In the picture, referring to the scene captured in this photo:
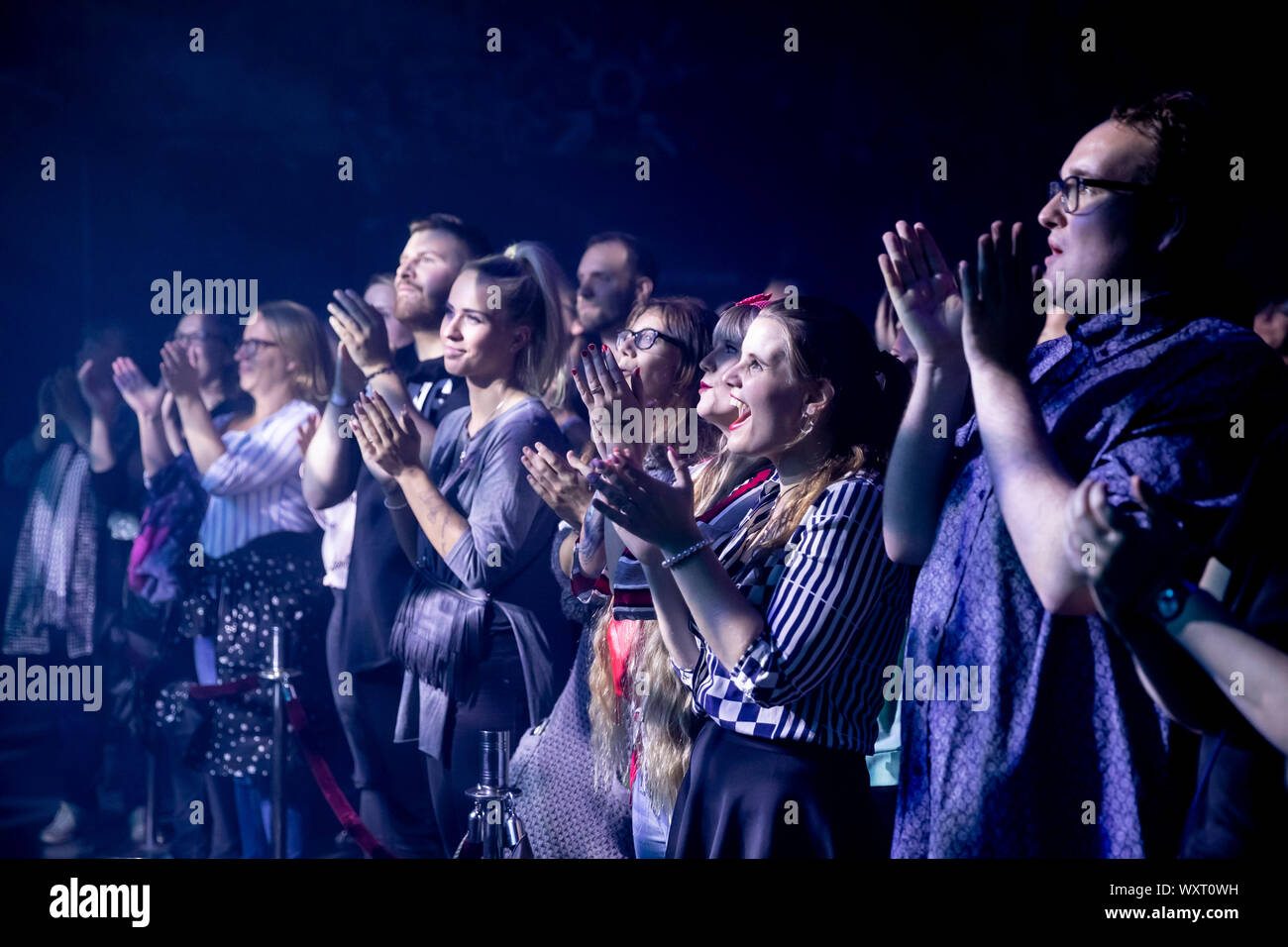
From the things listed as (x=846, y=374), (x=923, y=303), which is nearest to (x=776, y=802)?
(x=846, y=374)

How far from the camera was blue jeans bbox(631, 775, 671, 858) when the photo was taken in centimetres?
222

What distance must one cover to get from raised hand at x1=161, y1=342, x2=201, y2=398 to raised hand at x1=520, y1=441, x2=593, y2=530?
973 millimetres

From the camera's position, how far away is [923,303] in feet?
6.35

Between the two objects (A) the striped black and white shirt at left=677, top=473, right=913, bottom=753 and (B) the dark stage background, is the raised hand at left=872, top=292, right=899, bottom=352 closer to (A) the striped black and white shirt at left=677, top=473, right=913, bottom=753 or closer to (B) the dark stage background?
(B) the dark stage background

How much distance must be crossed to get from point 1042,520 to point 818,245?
41.6 inches

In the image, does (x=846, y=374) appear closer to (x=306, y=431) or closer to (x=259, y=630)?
(x=306, y=431)

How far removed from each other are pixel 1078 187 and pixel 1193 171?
0.18 meters

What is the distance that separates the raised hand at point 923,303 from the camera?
75.9 inches

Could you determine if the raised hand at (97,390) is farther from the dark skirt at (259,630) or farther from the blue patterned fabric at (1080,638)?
the blue patterned fabric at (1080,638)

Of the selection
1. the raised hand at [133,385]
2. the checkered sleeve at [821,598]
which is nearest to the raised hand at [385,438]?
the raised hand at [133,385]

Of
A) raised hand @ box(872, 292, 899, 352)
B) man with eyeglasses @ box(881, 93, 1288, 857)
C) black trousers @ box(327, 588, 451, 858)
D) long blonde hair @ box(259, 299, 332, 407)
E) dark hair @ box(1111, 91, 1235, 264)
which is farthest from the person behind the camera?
long blonde hair @ box(259, 299, 332, 407)

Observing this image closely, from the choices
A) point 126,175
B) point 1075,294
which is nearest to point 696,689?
point 1075,294

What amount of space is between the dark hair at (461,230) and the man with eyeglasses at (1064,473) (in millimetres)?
1120

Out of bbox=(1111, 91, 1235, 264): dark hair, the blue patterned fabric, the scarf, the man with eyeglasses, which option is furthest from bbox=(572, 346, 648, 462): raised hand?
the scarf
